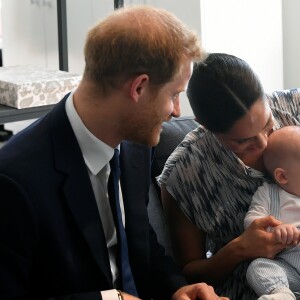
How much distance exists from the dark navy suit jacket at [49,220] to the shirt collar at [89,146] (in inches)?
0.7

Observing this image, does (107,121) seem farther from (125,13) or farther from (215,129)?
(215,129)

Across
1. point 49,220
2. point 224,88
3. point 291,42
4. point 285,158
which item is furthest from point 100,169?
point 291,42

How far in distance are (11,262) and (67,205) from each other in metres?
0.16

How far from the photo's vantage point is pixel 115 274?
4.75ft

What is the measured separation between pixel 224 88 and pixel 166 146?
44 cm

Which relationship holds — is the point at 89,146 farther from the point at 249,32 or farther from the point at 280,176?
the point at 249,32

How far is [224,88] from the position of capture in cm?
152

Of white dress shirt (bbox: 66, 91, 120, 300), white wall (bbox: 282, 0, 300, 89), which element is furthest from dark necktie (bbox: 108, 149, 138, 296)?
white wall (bbox: 282, 0, 300, 89)

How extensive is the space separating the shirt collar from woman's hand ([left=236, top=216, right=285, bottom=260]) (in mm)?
397

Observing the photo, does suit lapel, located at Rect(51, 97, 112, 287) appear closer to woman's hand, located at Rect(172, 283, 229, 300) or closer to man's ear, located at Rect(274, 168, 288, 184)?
woman's hand, located at Rect(172, 283, 229, 300)

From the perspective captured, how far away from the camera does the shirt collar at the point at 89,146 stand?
4.36 ft

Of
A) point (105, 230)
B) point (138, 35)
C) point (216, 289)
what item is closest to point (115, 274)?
point (105, 230)

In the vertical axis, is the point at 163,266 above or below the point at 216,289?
above

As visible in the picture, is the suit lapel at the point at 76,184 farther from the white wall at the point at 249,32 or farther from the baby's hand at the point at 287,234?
the white wall at the point at 249,32
